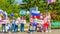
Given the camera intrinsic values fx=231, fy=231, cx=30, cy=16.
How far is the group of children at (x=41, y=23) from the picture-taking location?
53.7ft

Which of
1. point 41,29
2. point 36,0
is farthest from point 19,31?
point 36,0

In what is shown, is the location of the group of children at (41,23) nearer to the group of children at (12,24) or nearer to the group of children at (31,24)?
the group of children at (31,24)

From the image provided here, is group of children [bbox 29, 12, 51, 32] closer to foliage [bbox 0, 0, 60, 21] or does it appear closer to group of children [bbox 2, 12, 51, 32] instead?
group of children [bbox 2, 12, 51, 32]

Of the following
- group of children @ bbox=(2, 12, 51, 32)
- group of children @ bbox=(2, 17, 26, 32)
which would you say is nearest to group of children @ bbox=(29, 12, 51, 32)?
group of children @ bbox=(2, 12, 51, 32)

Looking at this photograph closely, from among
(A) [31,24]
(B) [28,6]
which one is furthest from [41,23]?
(B) [28,6]

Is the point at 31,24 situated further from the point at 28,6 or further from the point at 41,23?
the point at 28,6

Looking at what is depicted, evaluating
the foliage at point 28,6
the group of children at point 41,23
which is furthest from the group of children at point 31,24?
the foliage at point 28,6

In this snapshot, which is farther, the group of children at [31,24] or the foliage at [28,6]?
the foliage at [28,6]

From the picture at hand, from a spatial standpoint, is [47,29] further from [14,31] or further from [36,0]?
[36,0]

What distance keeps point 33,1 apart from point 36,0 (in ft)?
1.35

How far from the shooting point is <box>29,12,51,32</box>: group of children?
644 inches

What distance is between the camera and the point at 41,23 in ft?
54.7

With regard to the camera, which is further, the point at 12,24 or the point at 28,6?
the point at 28,6

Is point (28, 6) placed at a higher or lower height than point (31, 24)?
higher
